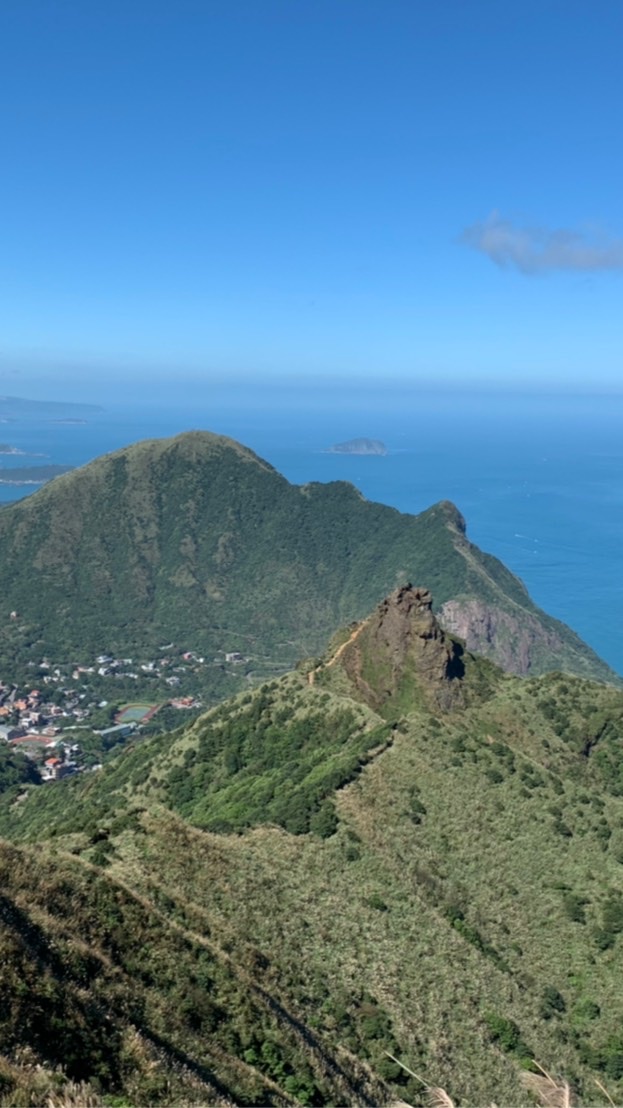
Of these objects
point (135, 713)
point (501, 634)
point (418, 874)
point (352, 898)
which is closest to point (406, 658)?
point (418, 874)

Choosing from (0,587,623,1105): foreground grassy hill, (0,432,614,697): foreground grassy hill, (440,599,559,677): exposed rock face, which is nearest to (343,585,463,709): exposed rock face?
(0,587,623,1105): foreground grassy hill

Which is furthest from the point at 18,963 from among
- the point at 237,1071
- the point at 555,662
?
the point at 555,662

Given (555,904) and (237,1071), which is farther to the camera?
(555,904)

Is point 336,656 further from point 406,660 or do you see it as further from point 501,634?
point 501,634

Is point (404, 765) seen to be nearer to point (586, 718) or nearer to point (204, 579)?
point (586, 718)

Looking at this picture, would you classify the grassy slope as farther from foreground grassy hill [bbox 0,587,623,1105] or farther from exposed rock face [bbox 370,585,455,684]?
exposed rock face [bbox 370,585,455,684]
